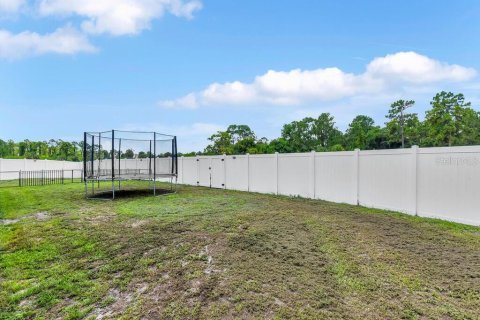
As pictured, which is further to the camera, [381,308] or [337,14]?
[337,14]

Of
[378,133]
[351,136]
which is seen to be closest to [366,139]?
[378,133]

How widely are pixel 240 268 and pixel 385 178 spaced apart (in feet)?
17.5

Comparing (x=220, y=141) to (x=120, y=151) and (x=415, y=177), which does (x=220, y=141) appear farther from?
(x=415, y=177)

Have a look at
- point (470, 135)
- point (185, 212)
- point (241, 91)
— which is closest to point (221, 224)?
point (185, 212)

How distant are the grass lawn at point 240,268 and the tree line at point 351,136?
25.0 metres

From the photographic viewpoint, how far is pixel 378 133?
3553 centimetres

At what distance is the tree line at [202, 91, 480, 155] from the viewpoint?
25.9 metres

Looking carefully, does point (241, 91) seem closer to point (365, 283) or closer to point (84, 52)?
point (84, 52)

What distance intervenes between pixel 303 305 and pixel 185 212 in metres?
4.38

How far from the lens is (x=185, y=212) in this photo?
265 inches

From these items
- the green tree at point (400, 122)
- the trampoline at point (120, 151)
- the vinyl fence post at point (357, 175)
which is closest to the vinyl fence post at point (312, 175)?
the vinyl fence post at point (357, 175)

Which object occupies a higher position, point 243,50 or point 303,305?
point 243,50

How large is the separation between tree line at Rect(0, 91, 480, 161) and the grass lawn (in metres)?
25.0

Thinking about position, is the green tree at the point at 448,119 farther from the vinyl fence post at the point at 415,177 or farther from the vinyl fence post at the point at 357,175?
the vinyl fence post at the point at 415,177
